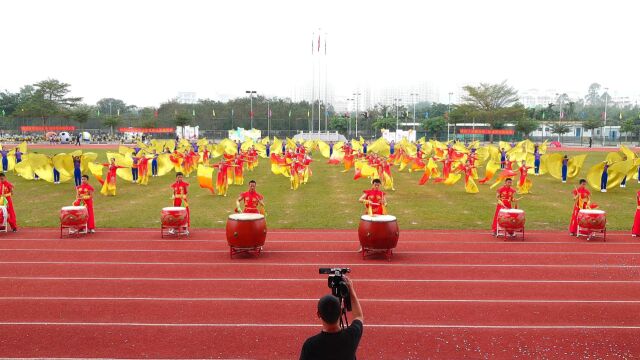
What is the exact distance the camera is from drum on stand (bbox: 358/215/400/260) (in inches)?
387

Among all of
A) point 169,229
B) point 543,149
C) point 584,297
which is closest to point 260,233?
point 169,229

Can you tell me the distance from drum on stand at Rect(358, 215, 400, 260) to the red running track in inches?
11.8

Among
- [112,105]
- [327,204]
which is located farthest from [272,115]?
[327,204]

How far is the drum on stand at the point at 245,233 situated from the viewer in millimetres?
10055

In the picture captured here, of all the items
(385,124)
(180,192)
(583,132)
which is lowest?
(180,192)

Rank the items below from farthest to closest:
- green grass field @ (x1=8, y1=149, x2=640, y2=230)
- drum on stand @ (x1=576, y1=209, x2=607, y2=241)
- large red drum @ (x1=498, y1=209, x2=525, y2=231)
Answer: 1. green grass field @ (x1=8, y1=149, x2=640, y2=230)
2. large red drum @ (x1=498, y1=209, x2=525, y2=231)
3. drum on stand @ (x1=576, y1=209, x2=607, y2=241)

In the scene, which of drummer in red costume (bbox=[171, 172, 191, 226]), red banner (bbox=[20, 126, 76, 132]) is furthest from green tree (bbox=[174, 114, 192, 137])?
drummer in red costume (bbox=[171, 172, 191, 226])

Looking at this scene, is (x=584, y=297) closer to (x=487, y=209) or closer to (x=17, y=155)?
(x=487, y=209)

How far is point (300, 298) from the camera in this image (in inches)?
305

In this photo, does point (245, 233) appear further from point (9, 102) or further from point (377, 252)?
point (9, 102)

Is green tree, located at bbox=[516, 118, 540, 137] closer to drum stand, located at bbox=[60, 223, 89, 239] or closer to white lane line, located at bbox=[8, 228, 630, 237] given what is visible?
white lane line, located at bbox=[8, 228, 630, 237]

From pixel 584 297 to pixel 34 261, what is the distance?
875 centimetres

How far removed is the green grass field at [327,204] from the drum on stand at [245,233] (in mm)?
3446

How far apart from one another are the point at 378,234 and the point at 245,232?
231 centimetres
